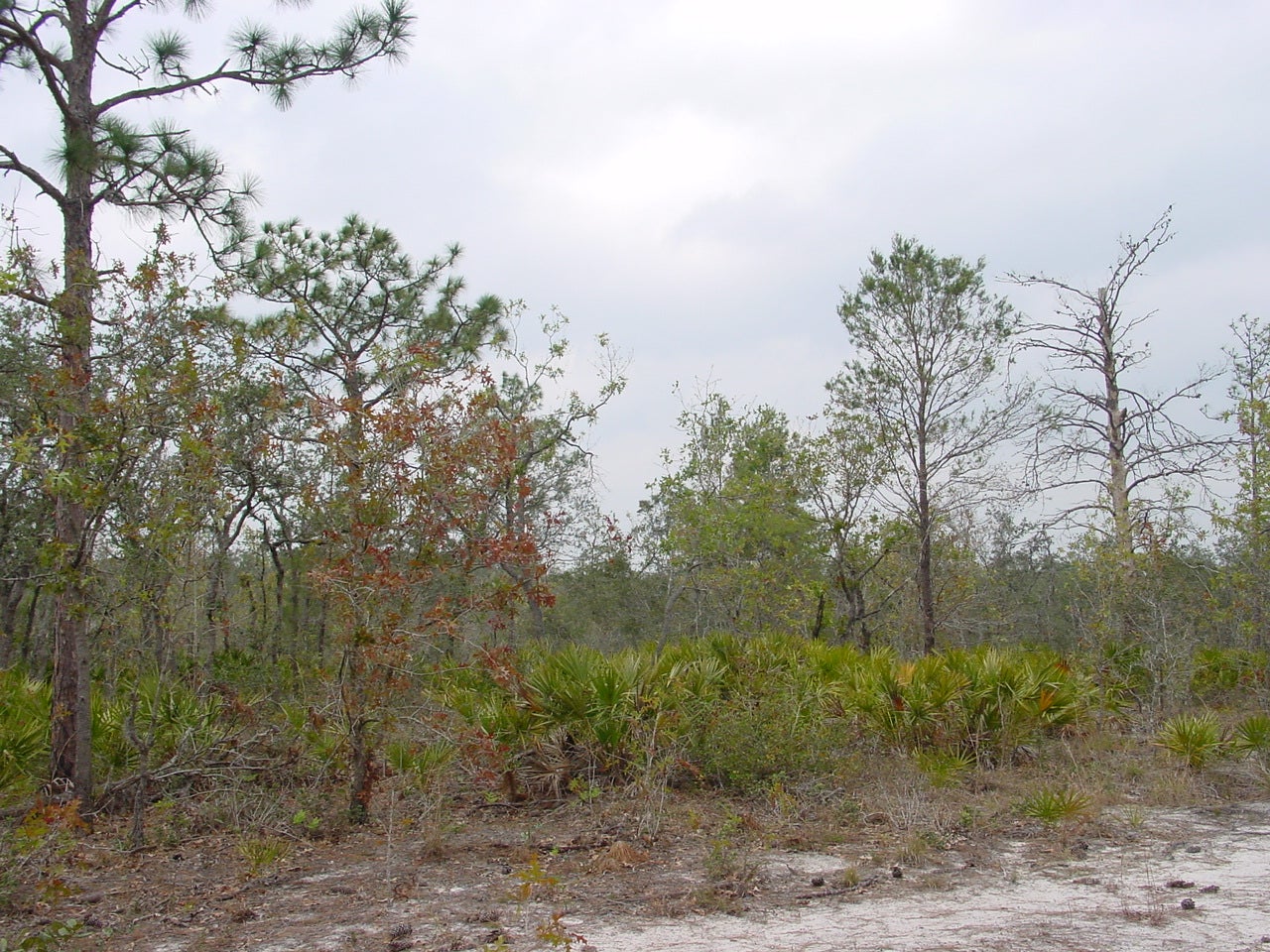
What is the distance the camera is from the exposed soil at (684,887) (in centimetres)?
532

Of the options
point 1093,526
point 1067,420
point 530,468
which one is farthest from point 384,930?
point 1067,420

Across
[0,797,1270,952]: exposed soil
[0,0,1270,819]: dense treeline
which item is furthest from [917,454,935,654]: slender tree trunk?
[0,797,1270,952]: exposed soil

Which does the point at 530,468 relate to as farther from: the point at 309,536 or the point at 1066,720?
the point at 1066,720

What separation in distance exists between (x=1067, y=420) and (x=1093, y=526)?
401 cm

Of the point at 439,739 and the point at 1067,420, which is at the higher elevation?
the point at 1067,420

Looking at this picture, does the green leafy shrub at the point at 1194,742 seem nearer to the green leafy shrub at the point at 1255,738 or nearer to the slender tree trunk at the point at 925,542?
the green leafy shrub at the point at 1255,738

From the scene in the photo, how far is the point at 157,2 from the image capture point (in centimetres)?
966

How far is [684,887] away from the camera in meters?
6.33

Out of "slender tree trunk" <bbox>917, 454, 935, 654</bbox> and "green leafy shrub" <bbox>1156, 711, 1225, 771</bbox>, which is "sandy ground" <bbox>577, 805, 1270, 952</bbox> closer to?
"green leafy shrub" <bbox>1156, 711, 1225, 771</bbox>

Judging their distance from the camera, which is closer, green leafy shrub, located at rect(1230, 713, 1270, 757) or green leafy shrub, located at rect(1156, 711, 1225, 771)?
green leafy shrub, located at rect(1156, 711, 1225, 771)

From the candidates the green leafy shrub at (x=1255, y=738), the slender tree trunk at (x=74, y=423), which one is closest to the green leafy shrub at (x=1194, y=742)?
the green leafy shrub at (x=1255, y=738)

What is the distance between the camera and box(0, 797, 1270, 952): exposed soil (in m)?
5.32

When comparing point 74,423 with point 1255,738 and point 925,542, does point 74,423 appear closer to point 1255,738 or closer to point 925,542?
point 1255,738

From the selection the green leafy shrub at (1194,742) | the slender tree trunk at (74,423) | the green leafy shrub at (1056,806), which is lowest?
the green leafy shrub at (1056,806)
